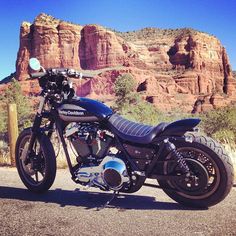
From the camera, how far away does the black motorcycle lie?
13.7 ft

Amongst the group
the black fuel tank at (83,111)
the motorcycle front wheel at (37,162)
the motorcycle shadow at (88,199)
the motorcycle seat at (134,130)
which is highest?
the black fuel tank at (83,111)

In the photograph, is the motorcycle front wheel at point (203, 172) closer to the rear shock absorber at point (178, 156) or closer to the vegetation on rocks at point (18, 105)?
the rear shock absorber at point (178, 156)

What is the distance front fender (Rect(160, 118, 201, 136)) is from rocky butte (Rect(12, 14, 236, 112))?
309ft

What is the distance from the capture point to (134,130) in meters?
4.39

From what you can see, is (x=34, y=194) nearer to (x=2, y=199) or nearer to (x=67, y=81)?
(x=2, y=199)

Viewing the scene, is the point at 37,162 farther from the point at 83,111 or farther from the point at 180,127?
the point at 180,127

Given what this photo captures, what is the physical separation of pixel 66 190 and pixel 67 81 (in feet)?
5.17

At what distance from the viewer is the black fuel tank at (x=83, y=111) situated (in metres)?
4.55

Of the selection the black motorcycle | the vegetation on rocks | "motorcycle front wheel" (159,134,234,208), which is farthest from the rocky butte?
"motorcycle front wheel" (159,134,234,208)

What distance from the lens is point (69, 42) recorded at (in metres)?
118

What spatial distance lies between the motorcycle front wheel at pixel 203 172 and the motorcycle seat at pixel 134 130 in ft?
0.92

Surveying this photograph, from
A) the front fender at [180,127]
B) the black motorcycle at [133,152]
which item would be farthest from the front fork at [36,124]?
the front fender at [180,127]

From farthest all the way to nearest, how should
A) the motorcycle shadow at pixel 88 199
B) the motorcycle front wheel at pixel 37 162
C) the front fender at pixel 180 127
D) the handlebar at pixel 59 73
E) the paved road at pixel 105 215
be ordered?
the motorcycle front wheel at pixel 37 162 < the handlebar at pixel 59 73 < the motorcycle shadow at pixel 88 199 < the front fender at pixel 180 127 < the paved road at pixel 105 215

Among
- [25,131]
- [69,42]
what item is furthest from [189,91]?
[25,131]
